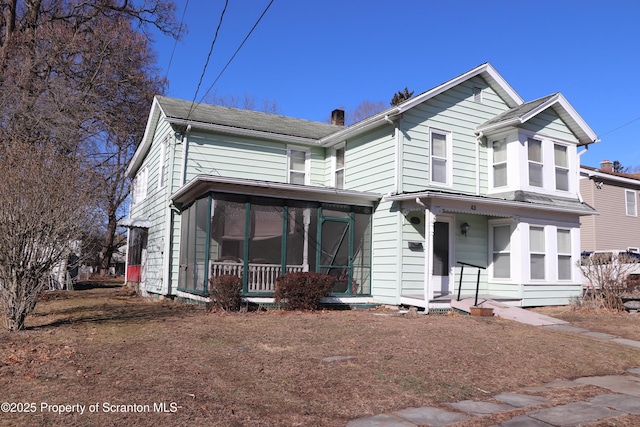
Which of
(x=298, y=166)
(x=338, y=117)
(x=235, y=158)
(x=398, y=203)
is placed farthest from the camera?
(x=338, y=117)

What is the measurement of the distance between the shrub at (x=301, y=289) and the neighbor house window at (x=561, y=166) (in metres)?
7.96

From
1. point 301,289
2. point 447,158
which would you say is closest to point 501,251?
point 447,158

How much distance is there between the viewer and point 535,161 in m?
14.6

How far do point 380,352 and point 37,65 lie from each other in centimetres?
2112

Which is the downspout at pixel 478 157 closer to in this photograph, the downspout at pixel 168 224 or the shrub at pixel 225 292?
the shrub at pixel 225 292

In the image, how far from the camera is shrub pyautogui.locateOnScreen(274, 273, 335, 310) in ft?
39.6

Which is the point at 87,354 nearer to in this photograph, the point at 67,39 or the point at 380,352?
the point at 380,352

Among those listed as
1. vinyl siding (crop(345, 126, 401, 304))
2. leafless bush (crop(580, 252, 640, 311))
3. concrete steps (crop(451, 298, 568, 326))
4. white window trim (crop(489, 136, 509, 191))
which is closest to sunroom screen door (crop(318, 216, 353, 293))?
vinyl siding (crop(345, 126, 401, 304))

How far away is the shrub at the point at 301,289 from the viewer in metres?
12.1

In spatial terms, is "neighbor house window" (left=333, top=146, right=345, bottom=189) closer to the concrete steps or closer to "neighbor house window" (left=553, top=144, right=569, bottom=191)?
the concrete steps

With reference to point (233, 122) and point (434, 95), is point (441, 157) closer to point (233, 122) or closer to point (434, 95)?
point (434, 95)

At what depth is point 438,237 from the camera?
1388cm

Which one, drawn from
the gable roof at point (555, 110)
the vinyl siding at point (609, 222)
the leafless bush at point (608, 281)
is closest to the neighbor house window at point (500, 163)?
the gable roof at point (555, 110)

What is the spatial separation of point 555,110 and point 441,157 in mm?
4033
